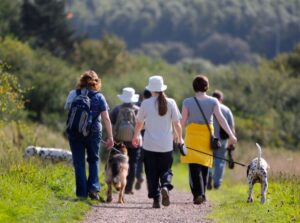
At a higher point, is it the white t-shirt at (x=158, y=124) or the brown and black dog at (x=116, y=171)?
the white t-shirt at (x=158, y=124)

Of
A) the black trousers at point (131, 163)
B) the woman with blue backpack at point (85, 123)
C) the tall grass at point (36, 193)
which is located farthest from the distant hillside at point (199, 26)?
the woman with blue backpack at point (85, 123)

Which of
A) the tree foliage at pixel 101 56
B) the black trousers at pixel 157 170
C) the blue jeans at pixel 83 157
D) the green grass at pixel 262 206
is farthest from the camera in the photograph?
the tree foliage at pixel 101 56

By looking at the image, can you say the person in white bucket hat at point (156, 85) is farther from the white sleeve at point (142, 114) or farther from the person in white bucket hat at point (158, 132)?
the white sleeve at point (142, 114)

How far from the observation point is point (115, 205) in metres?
13.7

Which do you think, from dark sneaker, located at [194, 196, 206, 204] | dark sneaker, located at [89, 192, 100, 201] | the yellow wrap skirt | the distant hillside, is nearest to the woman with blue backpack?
dark sneaker, located at [89, 192, 100, 201]

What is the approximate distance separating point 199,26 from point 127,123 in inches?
5213

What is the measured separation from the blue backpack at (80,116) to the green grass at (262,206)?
7.63ft

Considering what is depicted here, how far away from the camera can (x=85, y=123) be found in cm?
1309

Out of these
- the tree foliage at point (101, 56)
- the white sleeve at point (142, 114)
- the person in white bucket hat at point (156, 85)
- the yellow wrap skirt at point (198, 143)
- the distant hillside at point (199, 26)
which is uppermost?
the distant hillside at point (199, 26)

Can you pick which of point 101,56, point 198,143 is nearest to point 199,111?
point 198,143

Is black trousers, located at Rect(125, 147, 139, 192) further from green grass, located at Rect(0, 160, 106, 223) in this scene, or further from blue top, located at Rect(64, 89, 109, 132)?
blue top, located at Rect(64, 89, 109, 132)

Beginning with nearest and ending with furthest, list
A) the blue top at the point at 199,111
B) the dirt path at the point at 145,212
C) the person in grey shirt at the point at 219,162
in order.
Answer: the dirt path at the point at 145,212, the blue top at the point at 199,111, the person in grey shirt at the point at 219,162

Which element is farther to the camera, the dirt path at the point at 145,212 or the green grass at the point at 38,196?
the dirt path at the point at 145,212

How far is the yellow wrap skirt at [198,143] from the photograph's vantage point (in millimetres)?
13797
